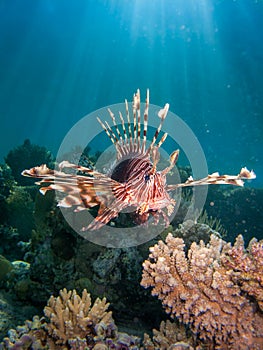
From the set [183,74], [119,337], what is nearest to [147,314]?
[119,337]

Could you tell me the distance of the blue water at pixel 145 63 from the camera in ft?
108

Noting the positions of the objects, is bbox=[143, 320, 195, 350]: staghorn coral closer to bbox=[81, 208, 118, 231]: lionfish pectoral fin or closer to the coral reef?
the coral reef

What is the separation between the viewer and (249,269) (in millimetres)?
2102

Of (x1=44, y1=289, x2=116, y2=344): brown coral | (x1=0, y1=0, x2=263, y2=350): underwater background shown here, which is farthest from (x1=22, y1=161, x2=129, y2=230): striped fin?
(x1=44, y1=289, x2=116, y2=344): brown coral

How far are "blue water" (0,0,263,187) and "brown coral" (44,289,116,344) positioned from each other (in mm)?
32220

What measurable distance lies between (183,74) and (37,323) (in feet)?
181

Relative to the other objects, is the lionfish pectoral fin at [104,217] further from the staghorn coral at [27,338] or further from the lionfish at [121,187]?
the staghorn coral at [27,338]

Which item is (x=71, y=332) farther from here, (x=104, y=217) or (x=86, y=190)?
(x=86, y=190)

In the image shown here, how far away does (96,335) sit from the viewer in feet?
7.81

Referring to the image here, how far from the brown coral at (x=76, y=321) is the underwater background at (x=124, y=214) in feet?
0.04

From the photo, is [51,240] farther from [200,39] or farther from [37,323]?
[200,39]

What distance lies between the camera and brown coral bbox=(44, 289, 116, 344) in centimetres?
236

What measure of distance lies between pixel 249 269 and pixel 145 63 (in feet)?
209

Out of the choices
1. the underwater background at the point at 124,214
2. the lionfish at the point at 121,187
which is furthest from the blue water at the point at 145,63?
the lionfish at the point at 121,187
